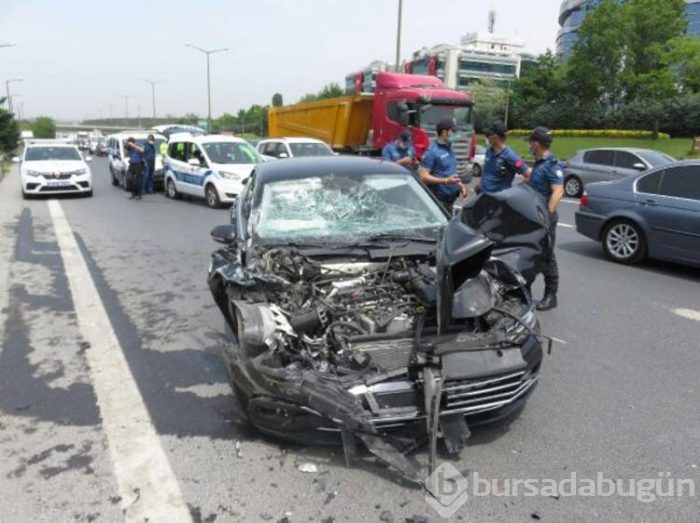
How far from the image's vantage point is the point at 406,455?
10.3 feet

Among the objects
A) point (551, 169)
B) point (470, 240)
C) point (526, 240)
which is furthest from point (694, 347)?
point (470, 240)

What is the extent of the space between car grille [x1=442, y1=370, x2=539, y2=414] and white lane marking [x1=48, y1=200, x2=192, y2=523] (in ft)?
4.51

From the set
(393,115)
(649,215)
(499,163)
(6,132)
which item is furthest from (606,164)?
(6,132)

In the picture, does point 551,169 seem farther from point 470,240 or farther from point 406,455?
point 406,455

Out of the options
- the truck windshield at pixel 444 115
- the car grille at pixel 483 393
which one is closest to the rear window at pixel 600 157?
the truck windshield at pixel 444 115

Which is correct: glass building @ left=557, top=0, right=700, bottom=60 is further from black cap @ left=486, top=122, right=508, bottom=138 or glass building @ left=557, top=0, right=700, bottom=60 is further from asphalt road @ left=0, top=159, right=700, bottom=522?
asphalt road @ left=0, top=159, right=700, bottom=522

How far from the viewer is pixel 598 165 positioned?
15.5m

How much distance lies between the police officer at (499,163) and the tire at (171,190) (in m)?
10.8

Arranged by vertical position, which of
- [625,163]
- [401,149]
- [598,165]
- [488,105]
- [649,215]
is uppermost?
[488,105]

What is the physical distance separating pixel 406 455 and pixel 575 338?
2567 mm

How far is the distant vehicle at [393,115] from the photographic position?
53.3 ft

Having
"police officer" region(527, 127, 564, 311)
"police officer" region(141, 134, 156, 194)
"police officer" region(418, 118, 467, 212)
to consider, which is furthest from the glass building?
"police officer" region(527, 127, 564, 311)

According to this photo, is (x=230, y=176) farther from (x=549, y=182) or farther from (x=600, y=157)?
(x=600, y=157)

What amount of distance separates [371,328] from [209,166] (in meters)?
11.2
